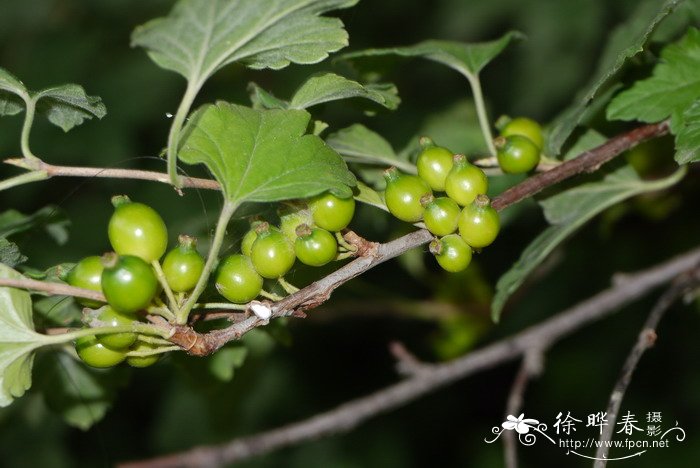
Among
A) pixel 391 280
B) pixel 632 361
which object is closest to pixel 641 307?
pixel 391 280

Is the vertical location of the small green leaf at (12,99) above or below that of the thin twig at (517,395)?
above

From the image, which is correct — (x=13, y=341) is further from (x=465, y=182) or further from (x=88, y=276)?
(x=465, y=182)

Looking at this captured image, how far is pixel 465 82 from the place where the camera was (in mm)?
4766

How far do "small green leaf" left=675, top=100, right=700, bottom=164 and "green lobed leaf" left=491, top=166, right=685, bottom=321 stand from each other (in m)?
0.37

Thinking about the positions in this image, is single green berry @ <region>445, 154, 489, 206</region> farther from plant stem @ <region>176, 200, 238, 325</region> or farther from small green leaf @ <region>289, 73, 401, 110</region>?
plant stem @ <region>176, 200, 238, 325</region>

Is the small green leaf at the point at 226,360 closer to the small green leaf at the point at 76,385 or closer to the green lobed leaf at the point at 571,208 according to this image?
the small green leaf at the point at 76,385

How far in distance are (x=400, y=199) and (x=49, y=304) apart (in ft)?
2.91

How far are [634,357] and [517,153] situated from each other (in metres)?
0.49

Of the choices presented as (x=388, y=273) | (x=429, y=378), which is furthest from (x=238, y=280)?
(x=388, y=273)

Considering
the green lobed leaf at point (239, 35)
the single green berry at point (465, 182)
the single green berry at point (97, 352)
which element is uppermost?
the green lobed leaf at point (239, 35)

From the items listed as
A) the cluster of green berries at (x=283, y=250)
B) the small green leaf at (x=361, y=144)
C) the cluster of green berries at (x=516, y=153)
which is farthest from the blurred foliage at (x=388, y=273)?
the cluster of green berries at (x=283, y=250)

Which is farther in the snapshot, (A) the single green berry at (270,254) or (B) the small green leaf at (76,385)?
(B) the small green leaf at (76,385)

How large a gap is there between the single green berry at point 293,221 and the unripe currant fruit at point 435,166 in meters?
0.25

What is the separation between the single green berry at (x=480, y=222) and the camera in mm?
1341
